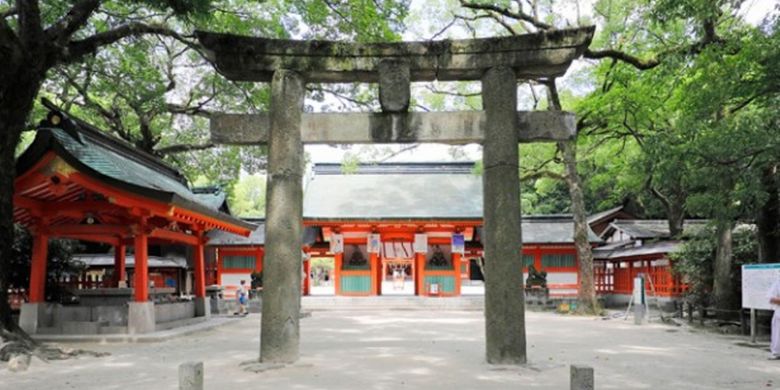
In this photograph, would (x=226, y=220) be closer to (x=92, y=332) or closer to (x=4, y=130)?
(x=92, y=332)

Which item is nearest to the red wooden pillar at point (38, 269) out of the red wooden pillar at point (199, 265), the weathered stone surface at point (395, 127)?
the red wooden pillar at point (199, 265)

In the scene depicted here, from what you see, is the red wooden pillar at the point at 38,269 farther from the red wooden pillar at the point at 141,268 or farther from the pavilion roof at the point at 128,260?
the pavilion roof at the point at 128,260

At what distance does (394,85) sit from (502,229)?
116 inches

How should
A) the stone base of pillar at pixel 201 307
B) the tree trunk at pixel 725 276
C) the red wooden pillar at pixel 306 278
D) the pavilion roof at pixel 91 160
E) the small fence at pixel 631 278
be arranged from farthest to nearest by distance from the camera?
the red wooden pillar at pixel 306 278, the small fence at pixel 631 278, the stone base of pillar at pixel 201 307, the tree trunk at pixel 725 276, the pavilion roof at pixel 91 160

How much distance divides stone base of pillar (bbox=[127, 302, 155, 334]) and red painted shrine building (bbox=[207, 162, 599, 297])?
1418 cm

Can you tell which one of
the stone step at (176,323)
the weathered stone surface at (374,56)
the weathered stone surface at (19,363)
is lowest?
the stone step at (176,323)

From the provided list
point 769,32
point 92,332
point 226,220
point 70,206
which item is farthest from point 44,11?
point 769,32

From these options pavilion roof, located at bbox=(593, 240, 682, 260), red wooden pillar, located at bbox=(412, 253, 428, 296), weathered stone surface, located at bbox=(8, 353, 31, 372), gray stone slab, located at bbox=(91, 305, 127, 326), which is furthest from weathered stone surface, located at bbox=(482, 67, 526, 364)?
red wooden pillar, located at bbox=(412, 253, 428, 296)

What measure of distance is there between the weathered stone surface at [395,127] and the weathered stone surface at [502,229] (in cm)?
26

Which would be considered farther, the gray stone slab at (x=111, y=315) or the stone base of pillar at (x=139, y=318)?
the gray stone slab at (x=111, y=315)

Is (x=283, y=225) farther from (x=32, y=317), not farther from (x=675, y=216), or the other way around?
(x=675, y=216)

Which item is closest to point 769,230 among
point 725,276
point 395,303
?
point 725,276

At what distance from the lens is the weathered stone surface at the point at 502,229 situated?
9273 millimetres

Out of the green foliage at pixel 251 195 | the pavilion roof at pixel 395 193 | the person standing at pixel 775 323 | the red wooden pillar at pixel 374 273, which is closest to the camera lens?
the person standing at pixel 775 323
